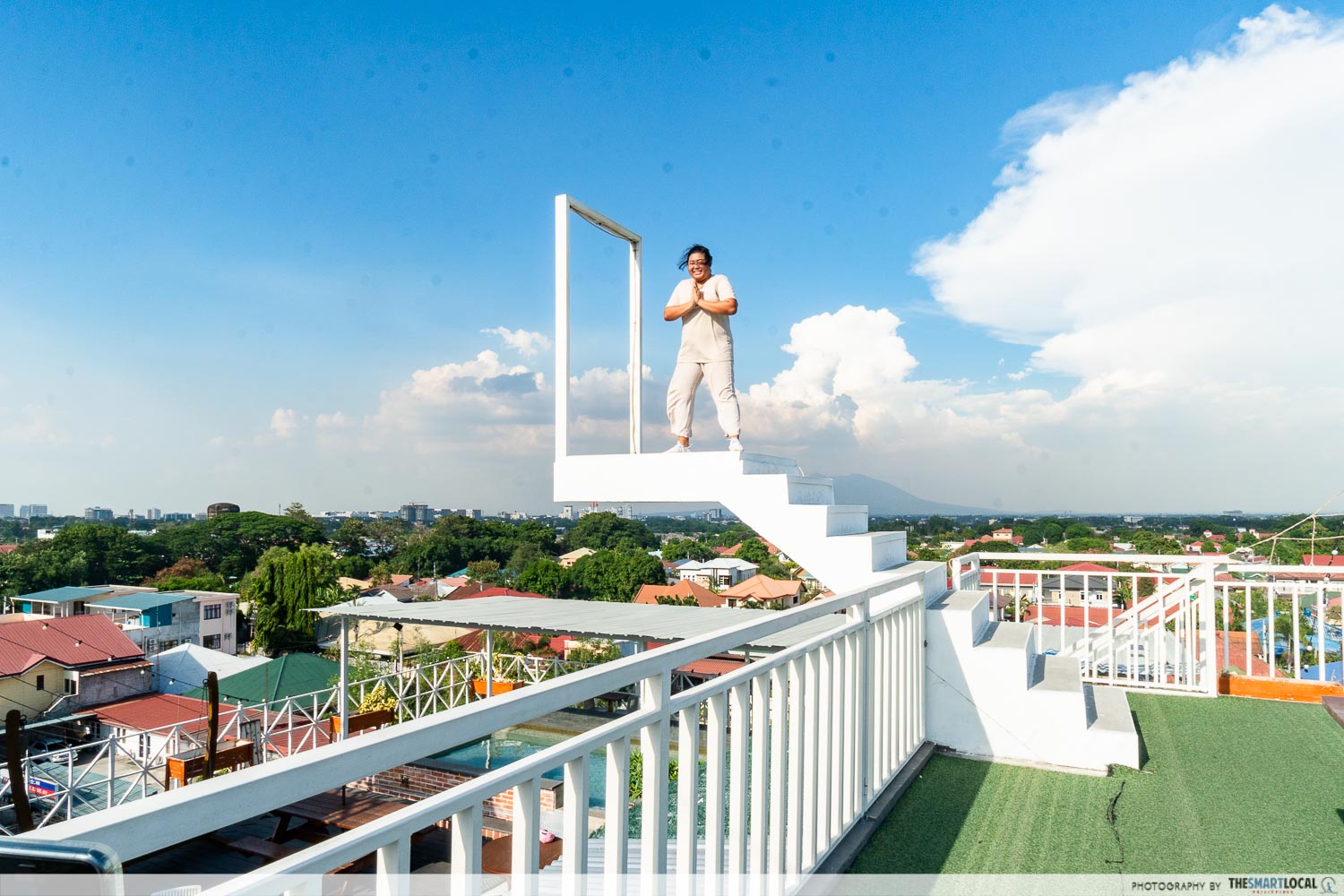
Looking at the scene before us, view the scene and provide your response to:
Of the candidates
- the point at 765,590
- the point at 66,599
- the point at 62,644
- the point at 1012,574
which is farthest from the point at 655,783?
the point at 66,599

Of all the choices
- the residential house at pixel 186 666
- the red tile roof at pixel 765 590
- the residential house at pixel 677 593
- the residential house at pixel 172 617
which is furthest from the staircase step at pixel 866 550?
the residential house at pixel 677 593

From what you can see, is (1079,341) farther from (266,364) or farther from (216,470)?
(216,470)

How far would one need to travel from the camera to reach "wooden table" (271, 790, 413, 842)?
4.46 meters

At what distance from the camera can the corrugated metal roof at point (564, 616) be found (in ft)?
18.3

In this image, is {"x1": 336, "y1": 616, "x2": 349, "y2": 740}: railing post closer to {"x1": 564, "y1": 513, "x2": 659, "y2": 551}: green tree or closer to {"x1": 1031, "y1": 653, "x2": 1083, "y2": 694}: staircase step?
{"x1": 1031, "y1": 653, "x2": 1083, "y2": 694}: staircase step

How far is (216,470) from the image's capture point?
79.6 m

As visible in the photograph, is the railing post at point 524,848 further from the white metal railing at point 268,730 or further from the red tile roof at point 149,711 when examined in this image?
the red tile roof at point 149,711

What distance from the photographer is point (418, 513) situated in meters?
113

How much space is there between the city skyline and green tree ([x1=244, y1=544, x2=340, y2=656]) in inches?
436

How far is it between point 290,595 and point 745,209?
34668 millimetres

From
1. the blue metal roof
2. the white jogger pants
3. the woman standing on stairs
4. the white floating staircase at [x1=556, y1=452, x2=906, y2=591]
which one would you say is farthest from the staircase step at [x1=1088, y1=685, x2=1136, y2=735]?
the blue metal roof

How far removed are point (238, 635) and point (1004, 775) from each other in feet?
194

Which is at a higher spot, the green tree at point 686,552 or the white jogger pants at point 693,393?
the white jogger pants at point 693,393

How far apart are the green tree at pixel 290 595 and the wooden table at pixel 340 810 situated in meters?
38.7
